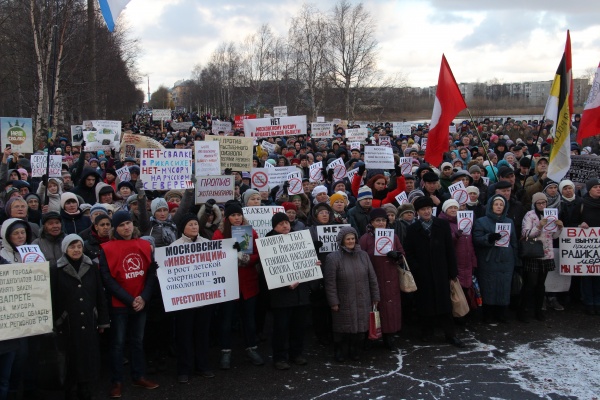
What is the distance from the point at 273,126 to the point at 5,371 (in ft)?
35.2

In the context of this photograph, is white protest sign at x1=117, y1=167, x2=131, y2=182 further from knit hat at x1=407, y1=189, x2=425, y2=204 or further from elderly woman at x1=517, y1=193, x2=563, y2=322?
elderly woman at x1=517, y1=193, x2=563, y2=322

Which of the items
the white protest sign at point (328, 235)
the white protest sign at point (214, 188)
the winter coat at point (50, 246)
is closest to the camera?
the winter coat at point (50, 246)

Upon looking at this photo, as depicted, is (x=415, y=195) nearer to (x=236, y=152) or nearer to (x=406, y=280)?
(x=406, y=280)

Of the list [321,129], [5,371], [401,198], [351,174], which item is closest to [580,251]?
[401,198]

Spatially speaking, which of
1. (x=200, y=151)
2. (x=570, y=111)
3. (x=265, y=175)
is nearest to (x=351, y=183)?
(x=265, y=175)

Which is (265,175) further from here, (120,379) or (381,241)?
(120,379)

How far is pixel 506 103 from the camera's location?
286 ft

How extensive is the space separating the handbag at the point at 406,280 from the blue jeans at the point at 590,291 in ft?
9.82

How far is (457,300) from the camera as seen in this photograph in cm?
730

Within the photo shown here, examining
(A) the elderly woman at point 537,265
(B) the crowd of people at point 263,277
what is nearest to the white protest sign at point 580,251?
(B) the crowd of people at point 263,277

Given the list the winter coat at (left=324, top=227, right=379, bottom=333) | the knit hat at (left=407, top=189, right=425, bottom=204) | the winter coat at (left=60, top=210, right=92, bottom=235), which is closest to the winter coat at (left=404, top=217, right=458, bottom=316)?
the winter coat at (left=324, top=227, right=379, bottom=333)

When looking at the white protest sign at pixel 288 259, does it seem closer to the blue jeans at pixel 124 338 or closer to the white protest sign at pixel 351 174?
the blue jeans at pixel 124 338

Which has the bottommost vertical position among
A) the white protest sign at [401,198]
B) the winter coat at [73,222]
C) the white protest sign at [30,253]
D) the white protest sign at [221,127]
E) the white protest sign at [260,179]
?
the white protest sign at [30,253]

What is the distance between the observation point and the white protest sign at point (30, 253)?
5.55 m
